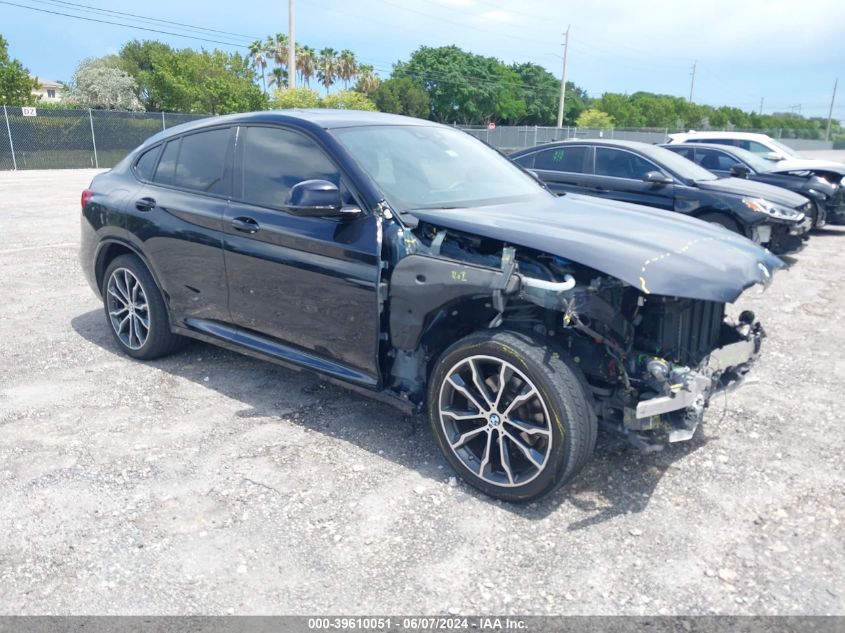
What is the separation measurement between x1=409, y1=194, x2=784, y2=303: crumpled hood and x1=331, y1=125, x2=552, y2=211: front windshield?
0.55ft

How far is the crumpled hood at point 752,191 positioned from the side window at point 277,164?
21.2ft

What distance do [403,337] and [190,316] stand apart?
76.1 inches

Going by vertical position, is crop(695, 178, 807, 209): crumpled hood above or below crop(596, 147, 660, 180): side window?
below

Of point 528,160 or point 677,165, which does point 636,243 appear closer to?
point 677,165

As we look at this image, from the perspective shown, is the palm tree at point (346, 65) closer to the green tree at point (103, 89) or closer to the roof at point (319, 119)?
the green tree at point (103, 89)

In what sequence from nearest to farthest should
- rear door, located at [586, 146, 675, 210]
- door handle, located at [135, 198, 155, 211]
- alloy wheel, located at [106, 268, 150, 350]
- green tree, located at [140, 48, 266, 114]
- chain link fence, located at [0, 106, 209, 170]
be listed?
1. door handle, located at [135, 198, 155, 211]
2. alloy wheel, located at [106, 268, 150, 350]
3. rear door, located at [586, 146, 675, 210]
4. chain link fence, located at [0, 106, 209, 170]
5. green tree, located at [140, 48, 266, 114]

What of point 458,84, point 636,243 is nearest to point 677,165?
point 636,243

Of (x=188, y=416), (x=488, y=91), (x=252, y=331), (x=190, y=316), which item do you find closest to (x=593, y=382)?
(x=252, y=331)

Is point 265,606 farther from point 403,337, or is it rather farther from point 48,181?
point 48,181

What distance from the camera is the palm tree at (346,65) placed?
8012cm

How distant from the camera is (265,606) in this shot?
271 cm

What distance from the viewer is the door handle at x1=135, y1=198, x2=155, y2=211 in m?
4.90

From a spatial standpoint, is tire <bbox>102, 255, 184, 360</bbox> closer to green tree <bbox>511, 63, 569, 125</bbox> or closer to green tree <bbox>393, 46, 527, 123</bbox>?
green tree <bbox>393, 46, 527, 123</bbox>

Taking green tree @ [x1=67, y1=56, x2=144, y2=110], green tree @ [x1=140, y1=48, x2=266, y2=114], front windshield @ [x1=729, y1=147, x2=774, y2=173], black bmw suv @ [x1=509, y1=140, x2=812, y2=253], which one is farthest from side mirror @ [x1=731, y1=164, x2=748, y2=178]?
green tree @ [x1=67, y1=56, x2=144, y2=110]
